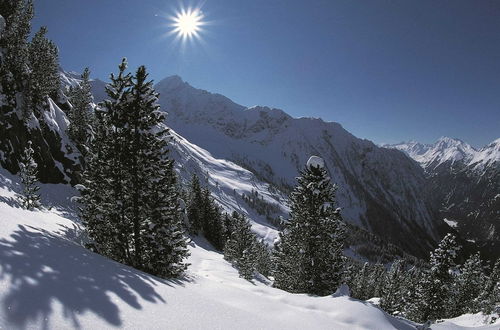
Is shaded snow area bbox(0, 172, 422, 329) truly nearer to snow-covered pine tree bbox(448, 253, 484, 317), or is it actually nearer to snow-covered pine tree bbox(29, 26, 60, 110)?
snow-covered pine tree bbox(29, 26, 60, 110)

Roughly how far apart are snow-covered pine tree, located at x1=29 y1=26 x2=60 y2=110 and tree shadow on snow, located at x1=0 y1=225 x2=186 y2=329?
40.1 meters

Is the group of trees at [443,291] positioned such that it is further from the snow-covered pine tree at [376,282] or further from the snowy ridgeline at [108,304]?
the snow-covered pine tree at [376,282]

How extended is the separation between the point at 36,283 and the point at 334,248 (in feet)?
73.5

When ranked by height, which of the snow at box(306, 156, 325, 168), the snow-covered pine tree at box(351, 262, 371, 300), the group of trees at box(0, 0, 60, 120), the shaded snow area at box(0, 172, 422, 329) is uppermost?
A: the group of trees at box(0, 0, 60, 120)

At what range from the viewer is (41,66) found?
139 feet

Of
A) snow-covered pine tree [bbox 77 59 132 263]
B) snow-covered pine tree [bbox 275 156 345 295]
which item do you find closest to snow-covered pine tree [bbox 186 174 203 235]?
snow-covered pine tree [bbox 275 156 345 295]

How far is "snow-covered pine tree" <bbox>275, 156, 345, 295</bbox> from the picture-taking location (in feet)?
77.4

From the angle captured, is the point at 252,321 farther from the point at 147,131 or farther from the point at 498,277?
the point at 498,277

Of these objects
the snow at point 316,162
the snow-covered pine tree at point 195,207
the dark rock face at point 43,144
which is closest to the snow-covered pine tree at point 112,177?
the snow at point 316,162

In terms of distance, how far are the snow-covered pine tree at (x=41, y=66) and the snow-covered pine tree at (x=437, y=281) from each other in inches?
2080

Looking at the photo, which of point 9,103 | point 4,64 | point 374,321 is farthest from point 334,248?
point 4,64

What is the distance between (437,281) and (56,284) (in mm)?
34252

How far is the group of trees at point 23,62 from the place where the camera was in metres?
36.3

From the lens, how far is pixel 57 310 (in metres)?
5.01
